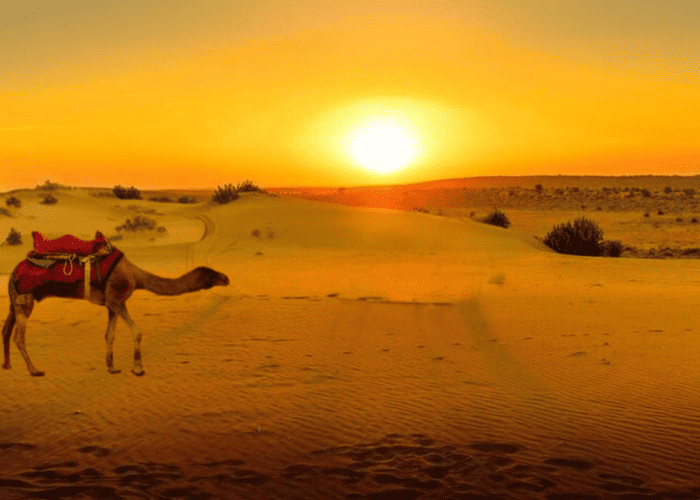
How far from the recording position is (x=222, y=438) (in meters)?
8.09

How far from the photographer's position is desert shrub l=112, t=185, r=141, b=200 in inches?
2271

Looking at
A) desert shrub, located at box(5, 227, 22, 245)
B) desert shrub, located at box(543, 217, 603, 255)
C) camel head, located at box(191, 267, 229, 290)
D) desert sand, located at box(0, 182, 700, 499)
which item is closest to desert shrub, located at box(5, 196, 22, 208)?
desert shrub, located at box(5, 227, 22, 245)

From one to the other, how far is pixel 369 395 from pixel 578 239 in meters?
25.6

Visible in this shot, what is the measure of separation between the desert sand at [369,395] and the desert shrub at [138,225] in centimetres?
1928

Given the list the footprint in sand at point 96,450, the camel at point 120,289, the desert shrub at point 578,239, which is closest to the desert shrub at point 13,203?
the desert shrub at point 578,239

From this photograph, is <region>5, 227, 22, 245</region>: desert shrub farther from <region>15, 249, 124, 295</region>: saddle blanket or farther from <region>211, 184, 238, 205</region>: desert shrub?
<region>15, 249, 124, 295</region>: saddle blanket

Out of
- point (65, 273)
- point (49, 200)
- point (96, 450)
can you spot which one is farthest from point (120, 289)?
point (49, 200)

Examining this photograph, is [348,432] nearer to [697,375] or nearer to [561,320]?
[697,375]

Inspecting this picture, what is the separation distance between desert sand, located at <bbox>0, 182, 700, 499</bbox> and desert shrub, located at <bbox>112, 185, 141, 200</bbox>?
125ft

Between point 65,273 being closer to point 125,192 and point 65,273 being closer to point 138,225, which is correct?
point 138,225

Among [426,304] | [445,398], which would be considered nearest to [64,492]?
[445,398]

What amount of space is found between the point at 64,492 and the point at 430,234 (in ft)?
99.5

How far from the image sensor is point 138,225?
133ft

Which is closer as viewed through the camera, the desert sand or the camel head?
the desert sand
